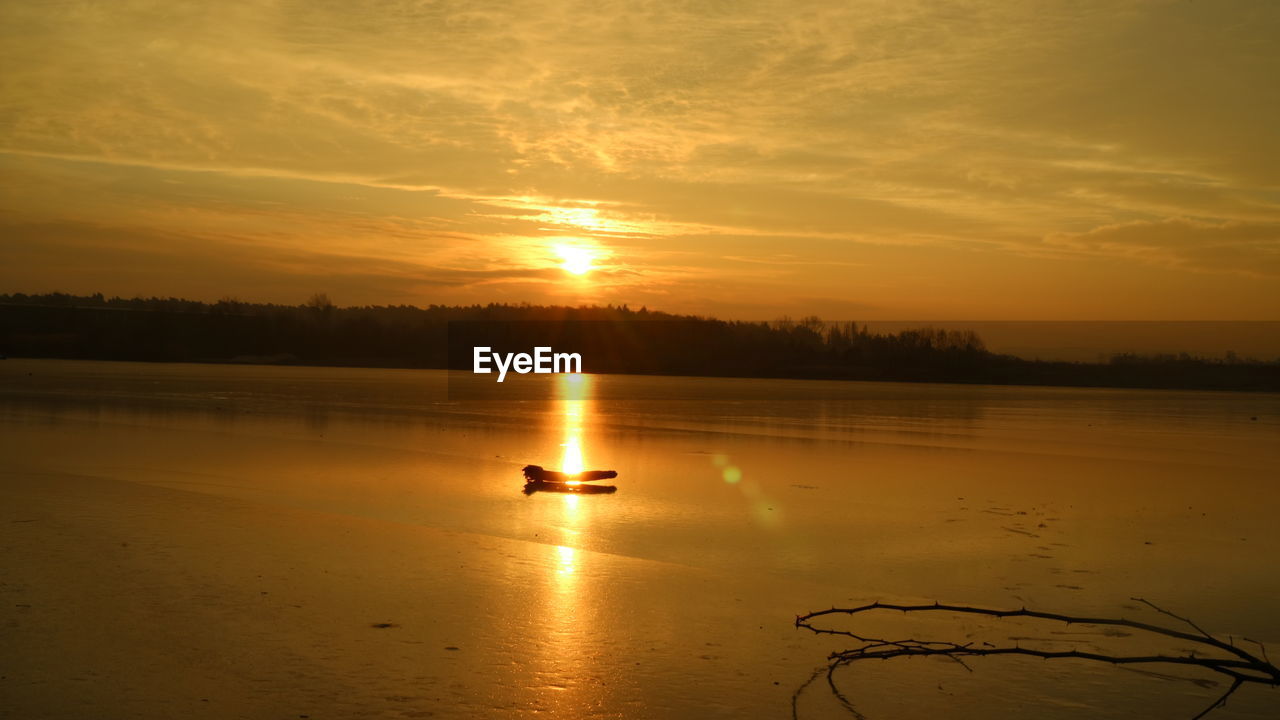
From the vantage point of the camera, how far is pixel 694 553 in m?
8.93

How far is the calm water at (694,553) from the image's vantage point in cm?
540

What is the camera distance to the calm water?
5.40 meters

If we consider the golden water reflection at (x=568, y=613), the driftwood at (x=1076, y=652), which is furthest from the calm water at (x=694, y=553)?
the driftwood at (x=1076, y=652)

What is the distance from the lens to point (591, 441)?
1973 cm

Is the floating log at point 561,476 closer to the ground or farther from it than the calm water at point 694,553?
farther from it

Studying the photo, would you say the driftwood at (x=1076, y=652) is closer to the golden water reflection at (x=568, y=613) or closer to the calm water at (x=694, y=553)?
the calm water at (x=694, y=553)

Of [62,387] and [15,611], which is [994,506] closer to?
[15,611]

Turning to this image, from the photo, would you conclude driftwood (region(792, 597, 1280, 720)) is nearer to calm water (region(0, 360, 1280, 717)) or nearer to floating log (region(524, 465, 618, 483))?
calm water (region(0, 360, 1280, 717))

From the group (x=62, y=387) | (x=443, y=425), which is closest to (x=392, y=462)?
(x=443, y=425)

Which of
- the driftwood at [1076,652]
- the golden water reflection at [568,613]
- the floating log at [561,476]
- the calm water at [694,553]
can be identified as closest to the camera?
the driftwood at [1076,652]

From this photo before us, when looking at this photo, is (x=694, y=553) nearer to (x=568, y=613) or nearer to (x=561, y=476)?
(x=568, y=613)

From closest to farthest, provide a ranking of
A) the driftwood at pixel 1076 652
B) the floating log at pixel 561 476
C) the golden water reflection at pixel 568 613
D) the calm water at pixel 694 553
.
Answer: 1. the driftwood at pixel 1076 652
2. the golden water reflection at pixel 568 613
3. the calm water at pixel 694 553
4. the floating log at pixel 561 476

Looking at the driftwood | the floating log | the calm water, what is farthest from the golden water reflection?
the driftwood

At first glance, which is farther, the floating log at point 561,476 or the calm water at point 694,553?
the floating log at point 561,476
